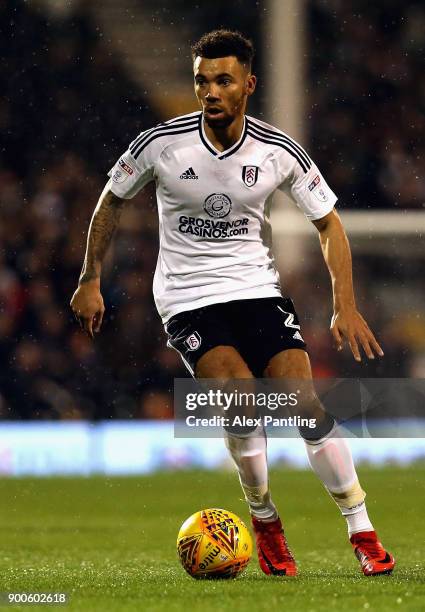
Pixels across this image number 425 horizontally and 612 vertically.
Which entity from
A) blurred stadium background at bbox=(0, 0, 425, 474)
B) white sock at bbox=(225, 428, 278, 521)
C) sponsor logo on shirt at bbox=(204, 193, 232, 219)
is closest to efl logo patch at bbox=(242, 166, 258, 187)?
sponsor logo on shirt at bbox=(204, 193, 232, 219)

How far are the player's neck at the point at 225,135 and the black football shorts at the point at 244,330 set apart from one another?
61cm

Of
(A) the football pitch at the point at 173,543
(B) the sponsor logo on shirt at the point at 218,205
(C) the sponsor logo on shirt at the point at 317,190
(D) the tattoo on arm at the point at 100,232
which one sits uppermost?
(C) the sponsor logo on shirt at the point at 317,190

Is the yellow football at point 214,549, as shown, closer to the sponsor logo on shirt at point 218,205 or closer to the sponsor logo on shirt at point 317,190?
the sponsor logo on shirt at point 218,205

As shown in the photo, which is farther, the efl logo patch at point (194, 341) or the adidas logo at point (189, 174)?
the adidas logo at point (189, 174)

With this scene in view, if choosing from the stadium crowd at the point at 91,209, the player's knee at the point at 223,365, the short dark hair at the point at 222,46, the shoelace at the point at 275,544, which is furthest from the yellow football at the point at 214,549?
the stadium crowd at the point at 91,209

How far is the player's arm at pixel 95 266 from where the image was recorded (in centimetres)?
540

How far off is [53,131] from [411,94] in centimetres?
371

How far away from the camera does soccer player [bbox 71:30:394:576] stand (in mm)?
5191

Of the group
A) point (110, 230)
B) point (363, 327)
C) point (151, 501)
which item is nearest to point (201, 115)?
point (110, 230)

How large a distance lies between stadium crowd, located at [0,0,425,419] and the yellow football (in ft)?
23.6

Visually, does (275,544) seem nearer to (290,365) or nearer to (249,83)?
(290,365)

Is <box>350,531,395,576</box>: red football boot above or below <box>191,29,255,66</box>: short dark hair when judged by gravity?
below

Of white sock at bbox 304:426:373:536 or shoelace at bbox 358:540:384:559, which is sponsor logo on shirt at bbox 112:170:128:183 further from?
shoelace at bbox 358:540:384:559

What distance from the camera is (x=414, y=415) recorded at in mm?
12234
